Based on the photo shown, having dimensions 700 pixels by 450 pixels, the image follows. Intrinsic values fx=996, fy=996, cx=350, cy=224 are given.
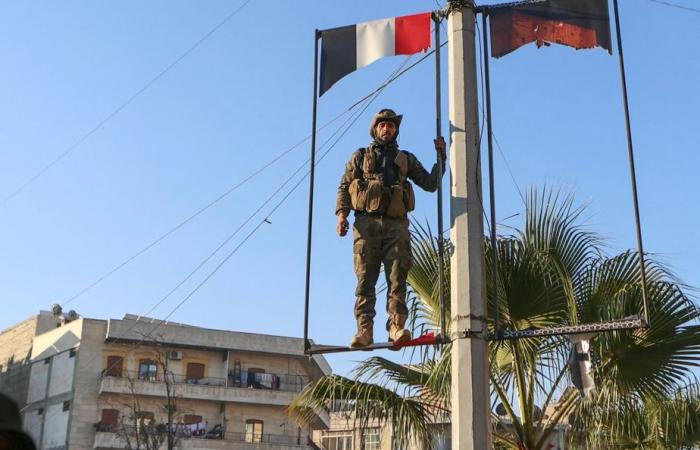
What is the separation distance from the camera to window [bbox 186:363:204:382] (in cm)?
5150

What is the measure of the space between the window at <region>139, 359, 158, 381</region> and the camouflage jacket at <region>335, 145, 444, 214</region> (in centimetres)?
4607

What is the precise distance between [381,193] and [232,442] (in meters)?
45.3

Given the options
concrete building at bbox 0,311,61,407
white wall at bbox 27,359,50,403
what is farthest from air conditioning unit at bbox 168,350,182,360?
concrete building at bbox 0,311,61,407

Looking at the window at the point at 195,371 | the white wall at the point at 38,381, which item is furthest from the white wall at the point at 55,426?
the window at the point at 195,371

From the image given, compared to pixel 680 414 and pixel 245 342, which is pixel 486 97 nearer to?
pixel 680 414

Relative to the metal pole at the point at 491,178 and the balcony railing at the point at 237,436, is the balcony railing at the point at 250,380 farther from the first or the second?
the metal pole at the point at 491,178

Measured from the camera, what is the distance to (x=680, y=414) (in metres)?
8.96

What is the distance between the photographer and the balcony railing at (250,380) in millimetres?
50781

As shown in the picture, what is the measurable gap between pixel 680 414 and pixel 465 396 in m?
4.02

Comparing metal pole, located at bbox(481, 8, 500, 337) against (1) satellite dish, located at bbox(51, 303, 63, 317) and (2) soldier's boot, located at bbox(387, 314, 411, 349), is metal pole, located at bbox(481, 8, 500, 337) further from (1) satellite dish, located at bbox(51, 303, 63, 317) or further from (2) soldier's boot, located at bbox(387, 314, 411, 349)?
(1) satellite dish, located at bbox(51, 303, 63, 317)

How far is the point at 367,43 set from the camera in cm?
704

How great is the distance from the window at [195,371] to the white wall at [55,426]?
6.28 meters

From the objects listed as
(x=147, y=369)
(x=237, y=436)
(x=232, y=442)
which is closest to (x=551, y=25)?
(x=232, y=442)

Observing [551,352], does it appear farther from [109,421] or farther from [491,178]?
[109,421]
